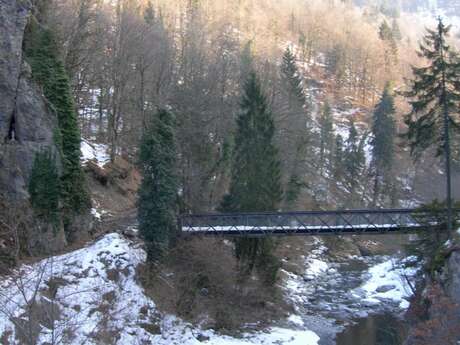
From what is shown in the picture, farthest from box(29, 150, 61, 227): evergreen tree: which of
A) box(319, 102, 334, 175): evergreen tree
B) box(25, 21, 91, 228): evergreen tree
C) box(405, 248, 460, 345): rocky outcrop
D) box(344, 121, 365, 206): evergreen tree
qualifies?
box(319, 102, 334, 175): evergreen tree

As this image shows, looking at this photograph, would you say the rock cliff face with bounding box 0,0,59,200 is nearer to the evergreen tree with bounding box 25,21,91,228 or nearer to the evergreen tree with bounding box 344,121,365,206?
the evergreen tree with bounding box 25,21,91,228

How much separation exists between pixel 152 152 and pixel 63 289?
26.0ft

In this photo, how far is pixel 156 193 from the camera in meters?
24.5

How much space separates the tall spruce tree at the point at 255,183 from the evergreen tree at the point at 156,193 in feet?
18.0

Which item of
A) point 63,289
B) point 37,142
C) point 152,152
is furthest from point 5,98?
point 63,289

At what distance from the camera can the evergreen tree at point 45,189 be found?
72.9ft

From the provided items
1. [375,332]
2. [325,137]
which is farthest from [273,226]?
[325,137]

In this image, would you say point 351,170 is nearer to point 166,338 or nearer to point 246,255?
point 246,255

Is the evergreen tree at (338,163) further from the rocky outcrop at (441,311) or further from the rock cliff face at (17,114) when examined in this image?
the rock cliff face at (17,114)

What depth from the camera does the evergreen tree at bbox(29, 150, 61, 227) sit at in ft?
72.9

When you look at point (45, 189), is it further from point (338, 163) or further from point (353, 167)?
point (338, 163)

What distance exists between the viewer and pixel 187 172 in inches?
1312

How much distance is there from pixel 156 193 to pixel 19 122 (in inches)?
279

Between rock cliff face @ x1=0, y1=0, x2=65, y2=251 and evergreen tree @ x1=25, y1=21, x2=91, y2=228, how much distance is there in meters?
0.95
